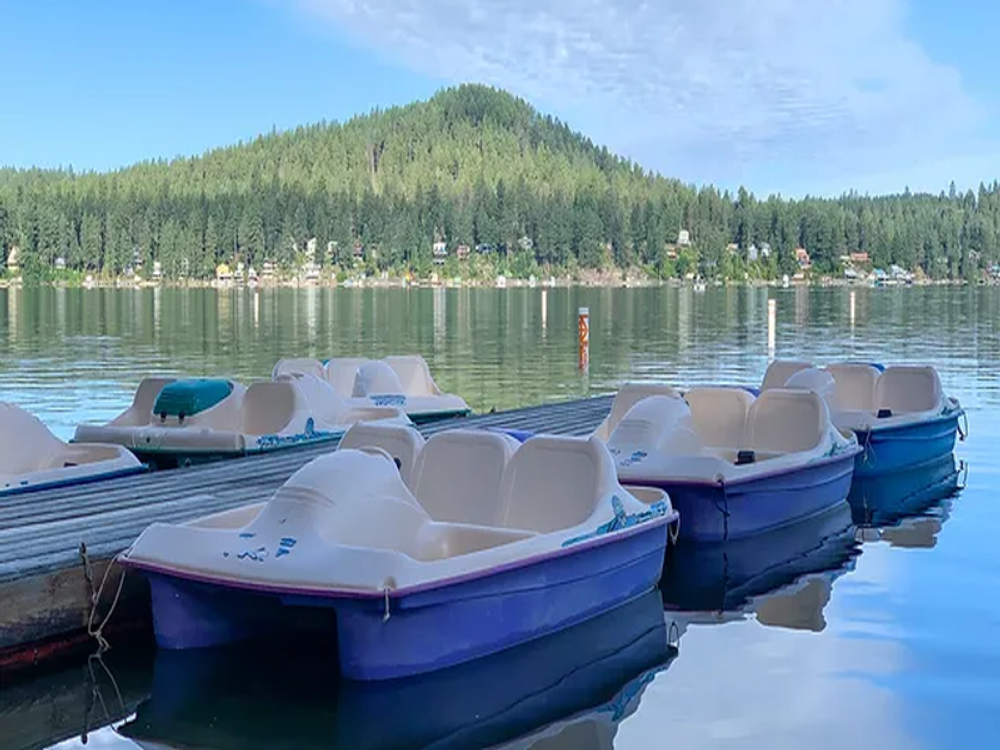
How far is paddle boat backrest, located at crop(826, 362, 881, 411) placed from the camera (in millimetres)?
20812

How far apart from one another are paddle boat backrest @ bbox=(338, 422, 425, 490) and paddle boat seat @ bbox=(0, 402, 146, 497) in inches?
139

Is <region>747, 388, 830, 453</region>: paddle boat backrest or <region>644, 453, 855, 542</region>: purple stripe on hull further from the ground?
<region>747, 388, 830, 453</region>: paddle boat backrest

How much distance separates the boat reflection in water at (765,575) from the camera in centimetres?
1173

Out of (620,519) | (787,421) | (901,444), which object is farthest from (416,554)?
(901,444)

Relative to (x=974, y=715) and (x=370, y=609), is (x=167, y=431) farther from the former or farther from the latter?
(x=974, y=715)

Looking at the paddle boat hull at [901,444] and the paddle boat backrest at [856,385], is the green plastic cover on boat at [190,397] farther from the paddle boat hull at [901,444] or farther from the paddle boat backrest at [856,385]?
the paddle boat backrest at [856,385]

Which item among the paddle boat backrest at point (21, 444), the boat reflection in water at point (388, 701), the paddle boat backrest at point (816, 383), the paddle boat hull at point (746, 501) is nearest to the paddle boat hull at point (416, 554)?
the boat reflection in water at point (388, 701)

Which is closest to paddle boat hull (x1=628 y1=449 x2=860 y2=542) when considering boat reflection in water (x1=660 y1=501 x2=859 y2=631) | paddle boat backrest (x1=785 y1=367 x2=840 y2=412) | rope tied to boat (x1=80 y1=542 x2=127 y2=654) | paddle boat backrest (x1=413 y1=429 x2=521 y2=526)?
boat reflection in water (x1=660 y1=501 x2=859 y2=631)

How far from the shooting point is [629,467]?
13.1m

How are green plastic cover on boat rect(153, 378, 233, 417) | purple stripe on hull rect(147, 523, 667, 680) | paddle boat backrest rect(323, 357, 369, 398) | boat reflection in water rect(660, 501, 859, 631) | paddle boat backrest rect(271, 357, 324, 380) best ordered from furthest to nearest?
paddle boat backrest rect(323, 357, 369, 398)
paddle boat backrest rect(271, 357, 324, 380)
green plastic cover on boat rect(153, 378, 233, 417)
boat reflection in water rect(660, 501, 859, 631)
purple stripe on hull rect(147, 523, 667, 680)

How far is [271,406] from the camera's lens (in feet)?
56.1

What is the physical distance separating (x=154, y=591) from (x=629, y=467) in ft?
18.0

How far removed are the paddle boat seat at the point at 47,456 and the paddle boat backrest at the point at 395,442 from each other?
3.54m

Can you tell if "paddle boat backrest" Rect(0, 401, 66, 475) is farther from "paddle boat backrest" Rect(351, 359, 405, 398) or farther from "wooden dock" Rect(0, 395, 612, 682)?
"paddle boat backrest" Rect(351, 359, 405, 398)
